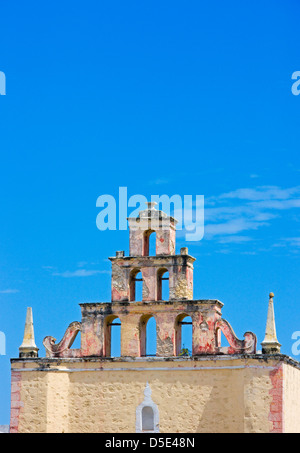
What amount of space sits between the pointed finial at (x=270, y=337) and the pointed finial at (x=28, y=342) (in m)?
8.73

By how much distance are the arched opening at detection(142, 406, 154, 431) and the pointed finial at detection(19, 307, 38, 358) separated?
4697 mm

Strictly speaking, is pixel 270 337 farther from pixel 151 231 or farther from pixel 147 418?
pixel 151 231

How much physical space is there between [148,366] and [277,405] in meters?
5.08

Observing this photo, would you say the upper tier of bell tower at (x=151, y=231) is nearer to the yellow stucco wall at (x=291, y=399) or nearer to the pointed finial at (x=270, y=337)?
the pointed finial at (x=270, y=337)

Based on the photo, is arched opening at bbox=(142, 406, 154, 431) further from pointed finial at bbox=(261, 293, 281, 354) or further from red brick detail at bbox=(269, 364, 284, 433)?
pointed finial at bbox=(261, 293, 281, 354)

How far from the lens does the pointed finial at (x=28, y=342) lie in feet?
144

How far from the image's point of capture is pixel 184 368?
1663 inches

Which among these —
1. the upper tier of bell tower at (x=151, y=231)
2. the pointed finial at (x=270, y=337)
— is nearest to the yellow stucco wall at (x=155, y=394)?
the pointed finial at (x=270, y=337)

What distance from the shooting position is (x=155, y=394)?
4250cm

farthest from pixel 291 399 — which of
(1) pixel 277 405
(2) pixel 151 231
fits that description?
(2) pixel 151 231
